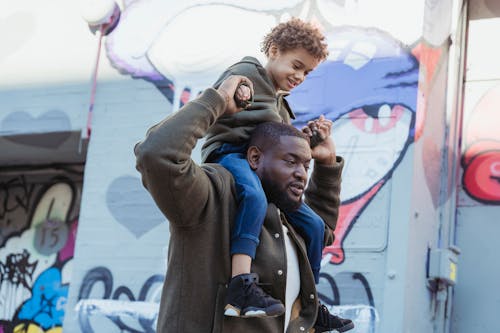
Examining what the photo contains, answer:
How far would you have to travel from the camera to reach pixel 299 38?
13.4 feet

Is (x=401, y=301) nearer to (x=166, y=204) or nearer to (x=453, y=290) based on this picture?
(x=453, y=290)

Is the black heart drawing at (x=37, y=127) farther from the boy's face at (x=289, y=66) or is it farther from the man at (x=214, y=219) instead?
the man at (x=214, y=219)

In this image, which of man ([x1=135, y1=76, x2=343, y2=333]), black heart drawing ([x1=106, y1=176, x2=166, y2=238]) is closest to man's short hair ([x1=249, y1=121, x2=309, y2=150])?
man ([x1=135, y1=76, x2=343, y2=333])

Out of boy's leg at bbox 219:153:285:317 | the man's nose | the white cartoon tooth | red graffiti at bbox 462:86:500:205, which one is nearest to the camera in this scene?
boy's leg at bbox 219:153:285:317

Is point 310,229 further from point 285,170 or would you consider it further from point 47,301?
point 47,301

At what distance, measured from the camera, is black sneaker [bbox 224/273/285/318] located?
141 inches

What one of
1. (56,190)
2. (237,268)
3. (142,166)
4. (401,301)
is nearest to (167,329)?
(237,268)

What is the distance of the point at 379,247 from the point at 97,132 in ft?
10.1

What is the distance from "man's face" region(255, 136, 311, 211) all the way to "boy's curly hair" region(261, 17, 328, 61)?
1.36 feet

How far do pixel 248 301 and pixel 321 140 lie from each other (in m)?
0.93

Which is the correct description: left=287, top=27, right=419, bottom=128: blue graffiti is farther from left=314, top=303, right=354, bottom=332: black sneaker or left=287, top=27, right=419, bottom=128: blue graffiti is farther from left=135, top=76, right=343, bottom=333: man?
left=135, top=76, right=343, bottom=333: man

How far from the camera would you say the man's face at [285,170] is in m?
3.89

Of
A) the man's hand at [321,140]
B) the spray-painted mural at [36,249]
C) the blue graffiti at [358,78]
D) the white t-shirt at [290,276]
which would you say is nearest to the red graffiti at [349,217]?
the blue graffiti at [358,78]

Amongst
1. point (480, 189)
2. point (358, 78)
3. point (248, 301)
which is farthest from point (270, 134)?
point (480, 189)
